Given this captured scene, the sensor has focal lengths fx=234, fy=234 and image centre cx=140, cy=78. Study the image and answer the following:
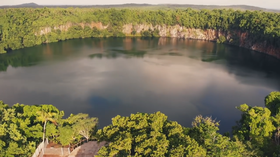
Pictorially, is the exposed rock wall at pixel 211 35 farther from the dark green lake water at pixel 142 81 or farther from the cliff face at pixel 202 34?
the dark green lake water at pixel 142 81

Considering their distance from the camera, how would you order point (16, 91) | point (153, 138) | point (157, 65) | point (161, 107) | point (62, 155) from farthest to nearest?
point (157, 65), point (16, 91), point (161, 107), point (62, 155), point (153, 138)

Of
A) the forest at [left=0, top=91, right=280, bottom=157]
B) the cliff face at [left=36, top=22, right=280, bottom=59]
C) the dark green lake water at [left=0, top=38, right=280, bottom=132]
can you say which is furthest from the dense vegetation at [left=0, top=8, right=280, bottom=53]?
the forest at [left=0, top=91, right=280, bottom=157]

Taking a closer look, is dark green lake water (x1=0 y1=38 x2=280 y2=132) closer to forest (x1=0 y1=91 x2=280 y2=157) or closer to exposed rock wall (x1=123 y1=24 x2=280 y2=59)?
exposed rock wall (x1=123 y1=24 x2=280 y2=59)

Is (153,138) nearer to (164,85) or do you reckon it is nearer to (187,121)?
(187,121)

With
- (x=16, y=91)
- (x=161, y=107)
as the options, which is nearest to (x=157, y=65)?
(x=161, y=107)

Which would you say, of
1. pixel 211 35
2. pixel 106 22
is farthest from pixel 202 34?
pixel 106 22

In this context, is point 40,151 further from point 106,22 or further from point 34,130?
point 106,22

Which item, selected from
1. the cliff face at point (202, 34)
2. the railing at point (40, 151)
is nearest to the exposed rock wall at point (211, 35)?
the cliff face at point (202, 34)
